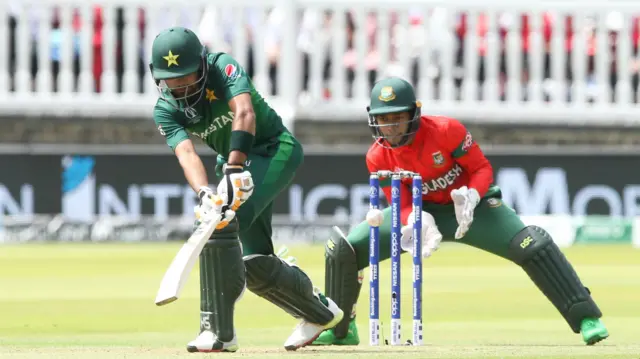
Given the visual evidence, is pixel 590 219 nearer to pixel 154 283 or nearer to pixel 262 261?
pixel 154 283

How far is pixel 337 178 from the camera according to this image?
1612 cm

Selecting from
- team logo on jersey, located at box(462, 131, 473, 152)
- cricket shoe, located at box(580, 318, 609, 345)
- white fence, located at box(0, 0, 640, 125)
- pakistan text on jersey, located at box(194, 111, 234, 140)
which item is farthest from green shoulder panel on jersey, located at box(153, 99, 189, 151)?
white fence, located at box(0, 0, 640, 125)

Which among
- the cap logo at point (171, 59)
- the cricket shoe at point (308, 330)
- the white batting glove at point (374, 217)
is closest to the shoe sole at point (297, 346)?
the cricket shoe at point (308, 330)

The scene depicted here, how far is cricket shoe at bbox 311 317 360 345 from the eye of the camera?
7348 millimetres

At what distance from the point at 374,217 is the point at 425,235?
14.4 inches

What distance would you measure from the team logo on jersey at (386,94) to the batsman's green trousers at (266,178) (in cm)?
54

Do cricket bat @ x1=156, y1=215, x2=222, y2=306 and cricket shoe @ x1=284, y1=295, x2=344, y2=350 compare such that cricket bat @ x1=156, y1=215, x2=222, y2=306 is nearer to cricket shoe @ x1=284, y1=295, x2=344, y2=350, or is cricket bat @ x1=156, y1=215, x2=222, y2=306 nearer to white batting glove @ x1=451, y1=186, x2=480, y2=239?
cricket shoe @ x1=284, y1=295, x2=344, y2=350

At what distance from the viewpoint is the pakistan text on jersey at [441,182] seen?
7339mm

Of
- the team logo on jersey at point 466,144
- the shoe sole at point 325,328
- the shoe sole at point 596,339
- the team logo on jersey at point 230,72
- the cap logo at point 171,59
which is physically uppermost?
the cap logo at point 171,59

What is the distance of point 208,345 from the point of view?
6.25 metres

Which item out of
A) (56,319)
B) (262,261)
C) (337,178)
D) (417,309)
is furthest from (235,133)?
(337,178)

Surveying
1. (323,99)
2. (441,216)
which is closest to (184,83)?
(441,216)

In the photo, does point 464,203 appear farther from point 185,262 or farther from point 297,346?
point 185,262

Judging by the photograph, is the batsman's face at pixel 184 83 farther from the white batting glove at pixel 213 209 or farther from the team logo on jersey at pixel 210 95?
the white batting glove at pixel 213 209
